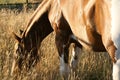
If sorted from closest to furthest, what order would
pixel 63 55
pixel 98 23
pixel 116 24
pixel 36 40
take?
pixel 116 24, pixel 98 23, pixel 63 55, pixel 36 40

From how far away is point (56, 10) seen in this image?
555cm

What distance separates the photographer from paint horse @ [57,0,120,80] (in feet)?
12.4

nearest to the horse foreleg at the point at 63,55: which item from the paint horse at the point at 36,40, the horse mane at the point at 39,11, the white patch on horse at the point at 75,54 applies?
the paint horse at the point at 36,40

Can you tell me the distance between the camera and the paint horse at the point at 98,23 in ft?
12.4

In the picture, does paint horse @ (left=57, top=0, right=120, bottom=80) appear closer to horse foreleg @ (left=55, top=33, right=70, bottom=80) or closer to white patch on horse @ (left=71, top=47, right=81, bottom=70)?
horse foreleg @ (left=55, top=33, right=70, bottom=80)

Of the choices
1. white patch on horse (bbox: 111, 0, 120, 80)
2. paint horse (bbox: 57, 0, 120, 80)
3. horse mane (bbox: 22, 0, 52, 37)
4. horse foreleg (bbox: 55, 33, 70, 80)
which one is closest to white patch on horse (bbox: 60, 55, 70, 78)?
horse foreleg (bbox: 55, 33, 70, 80)

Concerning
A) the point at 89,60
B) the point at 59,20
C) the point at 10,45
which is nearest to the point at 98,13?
the point at 59,20

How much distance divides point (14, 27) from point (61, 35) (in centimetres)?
279

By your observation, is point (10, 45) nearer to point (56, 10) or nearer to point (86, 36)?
point (56, 10)

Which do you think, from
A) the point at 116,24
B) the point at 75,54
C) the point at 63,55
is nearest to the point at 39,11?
the point at 63,55

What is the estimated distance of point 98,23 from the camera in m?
4.08

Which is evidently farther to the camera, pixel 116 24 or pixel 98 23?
pixel 98 23

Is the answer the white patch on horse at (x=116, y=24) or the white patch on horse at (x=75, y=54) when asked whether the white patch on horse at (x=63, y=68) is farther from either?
the white patch on horse at (x=116, y=24)

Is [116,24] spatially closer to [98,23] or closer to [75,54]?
[98,23]
